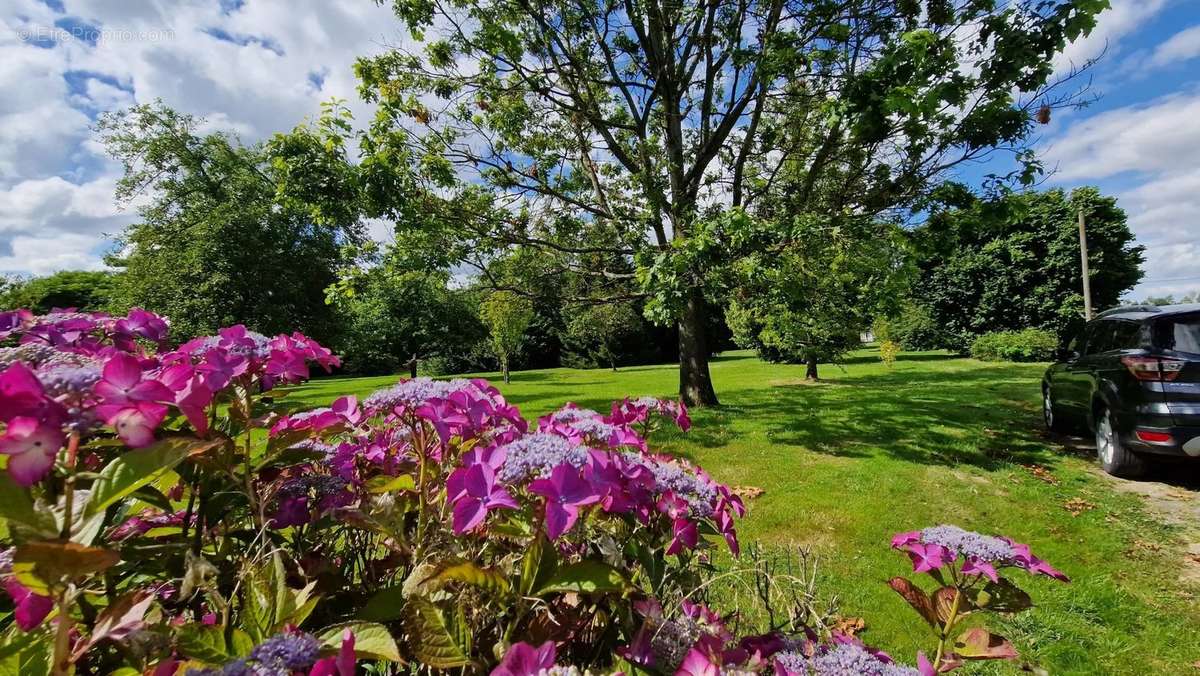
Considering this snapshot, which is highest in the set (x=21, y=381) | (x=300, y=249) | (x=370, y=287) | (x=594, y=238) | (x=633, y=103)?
(x=633, y=103)

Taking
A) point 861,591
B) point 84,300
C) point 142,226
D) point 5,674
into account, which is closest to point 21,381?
point 5,674

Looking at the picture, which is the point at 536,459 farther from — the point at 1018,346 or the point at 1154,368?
the point at 1018,346

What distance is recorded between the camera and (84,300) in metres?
29.8

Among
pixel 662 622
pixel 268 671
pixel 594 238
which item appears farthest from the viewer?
pixel 594 238

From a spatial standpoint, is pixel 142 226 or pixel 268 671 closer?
pixel 268 671

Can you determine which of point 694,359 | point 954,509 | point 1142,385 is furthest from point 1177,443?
point 694,359

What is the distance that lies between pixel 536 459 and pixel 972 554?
0.89 meters

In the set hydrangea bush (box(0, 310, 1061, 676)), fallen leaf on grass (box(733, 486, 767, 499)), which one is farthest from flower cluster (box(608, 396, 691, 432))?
fallen leaf on grass (box(733, 486, 767, 499))

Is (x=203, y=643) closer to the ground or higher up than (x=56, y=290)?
closer to the ground

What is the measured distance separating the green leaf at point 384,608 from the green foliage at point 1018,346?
23.3 meters

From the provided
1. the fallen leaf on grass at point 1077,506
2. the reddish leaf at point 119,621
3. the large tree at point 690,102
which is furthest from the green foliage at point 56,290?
the fallen leaf on grass at point 1077,506

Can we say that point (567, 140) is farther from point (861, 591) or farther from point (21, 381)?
point (21, 381)

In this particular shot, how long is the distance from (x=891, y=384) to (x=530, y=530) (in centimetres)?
1422

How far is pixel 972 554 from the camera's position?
1.01 m
